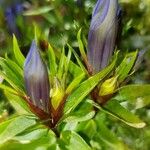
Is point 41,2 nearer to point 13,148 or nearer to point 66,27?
point 66,27

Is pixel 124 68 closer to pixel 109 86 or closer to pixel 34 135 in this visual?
pixel 109 86

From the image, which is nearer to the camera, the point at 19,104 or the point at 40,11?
the point at 19,104

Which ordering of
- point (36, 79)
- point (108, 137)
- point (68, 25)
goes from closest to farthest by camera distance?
point (36, 79), point (108, 137), point (68, 25)

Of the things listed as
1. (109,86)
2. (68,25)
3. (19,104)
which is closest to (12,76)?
(19,104)

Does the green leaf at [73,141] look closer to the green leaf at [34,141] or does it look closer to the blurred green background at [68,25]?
the green leaf at [34,141]

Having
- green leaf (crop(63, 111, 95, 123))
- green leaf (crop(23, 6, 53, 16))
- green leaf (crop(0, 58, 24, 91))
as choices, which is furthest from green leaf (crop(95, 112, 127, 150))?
green leaf (crop(23, 6, 53, 16))

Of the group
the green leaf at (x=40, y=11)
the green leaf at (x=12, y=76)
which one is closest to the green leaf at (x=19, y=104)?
the green leaf at (x=12, y=76)
